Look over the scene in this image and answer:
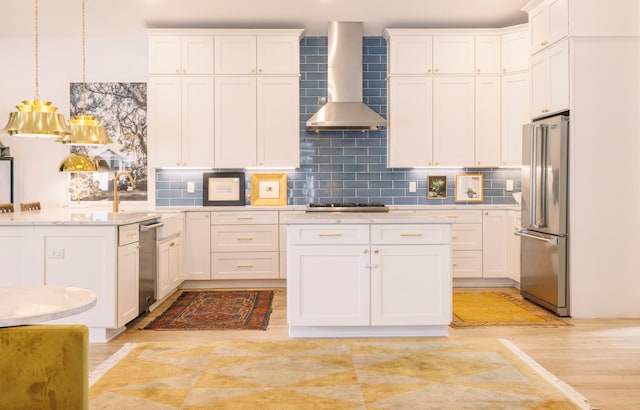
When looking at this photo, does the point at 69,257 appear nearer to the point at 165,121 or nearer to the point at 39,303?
the point at 39,303

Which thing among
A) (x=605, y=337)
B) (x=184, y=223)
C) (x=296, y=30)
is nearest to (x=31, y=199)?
(x=184, y=223)

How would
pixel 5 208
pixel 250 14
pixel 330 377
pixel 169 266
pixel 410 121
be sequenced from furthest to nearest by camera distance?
pixel 410 121 < pixel 250 14 < pixel 169 266 < pixel 5 208 < pixel 330 377

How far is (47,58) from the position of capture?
659 cm

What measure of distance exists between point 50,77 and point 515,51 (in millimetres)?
5724

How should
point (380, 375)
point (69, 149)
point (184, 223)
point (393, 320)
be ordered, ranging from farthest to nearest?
point (69, 149) → point (184, 223) → point (393, 320) → point (380, 375)

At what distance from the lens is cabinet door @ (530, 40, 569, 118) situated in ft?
15.5

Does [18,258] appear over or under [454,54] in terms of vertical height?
under

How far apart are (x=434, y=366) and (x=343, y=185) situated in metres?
3.50

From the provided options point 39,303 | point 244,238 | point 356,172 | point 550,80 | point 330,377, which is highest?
point 550,80

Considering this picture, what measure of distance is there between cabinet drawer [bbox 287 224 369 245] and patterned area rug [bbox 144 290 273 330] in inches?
38.9

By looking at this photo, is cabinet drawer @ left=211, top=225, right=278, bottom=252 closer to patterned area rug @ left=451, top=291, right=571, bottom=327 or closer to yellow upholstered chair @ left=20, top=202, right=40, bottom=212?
yellow upholstered chair @ left=20, top=202, right=40, bottom=212

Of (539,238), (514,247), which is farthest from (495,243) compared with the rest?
(539,238)

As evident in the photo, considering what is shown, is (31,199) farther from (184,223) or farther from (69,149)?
(184,223)

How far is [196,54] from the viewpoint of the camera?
20.3ft
